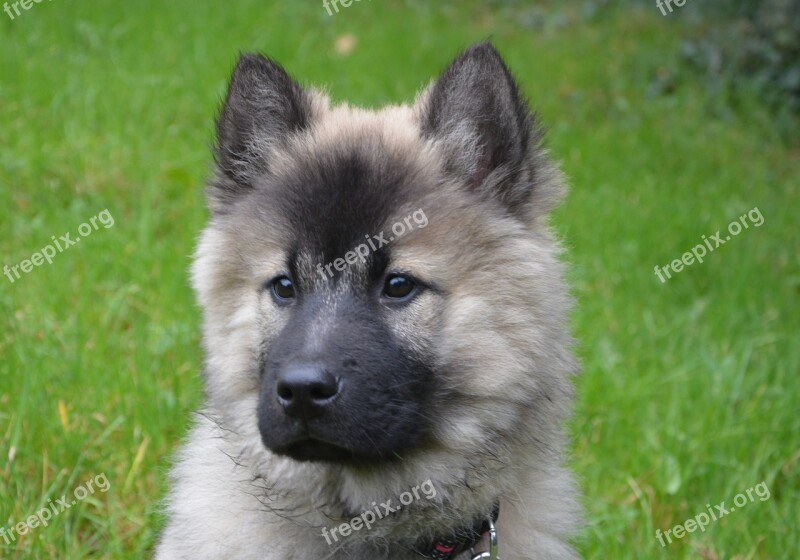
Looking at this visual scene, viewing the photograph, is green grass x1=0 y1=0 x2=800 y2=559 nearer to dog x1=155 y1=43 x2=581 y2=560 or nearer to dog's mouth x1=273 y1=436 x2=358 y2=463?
dog x1=155 y1=43 x2=581 y2=560

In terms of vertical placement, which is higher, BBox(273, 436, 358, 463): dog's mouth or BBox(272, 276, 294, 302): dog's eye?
BBox(272, 276, 294, 302): dog's eye

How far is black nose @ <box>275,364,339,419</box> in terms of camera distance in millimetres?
2652

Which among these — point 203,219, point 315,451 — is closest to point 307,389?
point 315,451

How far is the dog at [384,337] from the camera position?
2.84 metres

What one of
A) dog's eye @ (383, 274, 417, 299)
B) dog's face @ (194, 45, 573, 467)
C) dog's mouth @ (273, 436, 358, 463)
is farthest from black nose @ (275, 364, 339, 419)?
dog's eye @ (383, 274, 417, 299)

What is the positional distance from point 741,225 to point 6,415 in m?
5.74

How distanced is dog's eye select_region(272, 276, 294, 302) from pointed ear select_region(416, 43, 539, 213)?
0.69 metres

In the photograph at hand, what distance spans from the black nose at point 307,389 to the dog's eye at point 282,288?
0.40 meters

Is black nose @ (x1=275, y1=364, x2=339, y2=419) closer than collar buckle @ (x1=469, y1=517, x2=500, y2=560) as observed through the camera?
Yes

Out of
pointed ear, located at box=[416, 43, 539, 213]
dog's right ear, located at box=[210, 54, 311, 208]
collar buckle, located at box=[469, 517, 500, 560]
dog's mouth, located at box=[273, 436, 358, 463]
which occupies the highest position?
dog's right ear, located at box=[210, 54, 311, 208]

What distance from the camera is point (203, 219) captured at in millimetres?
6000

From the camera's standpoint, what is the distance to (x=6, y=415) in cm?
396

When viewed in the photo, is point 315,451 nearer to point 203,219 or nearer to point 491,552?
point 491,552

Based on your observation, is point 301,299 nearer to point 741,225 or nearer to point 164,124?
point 164,124
